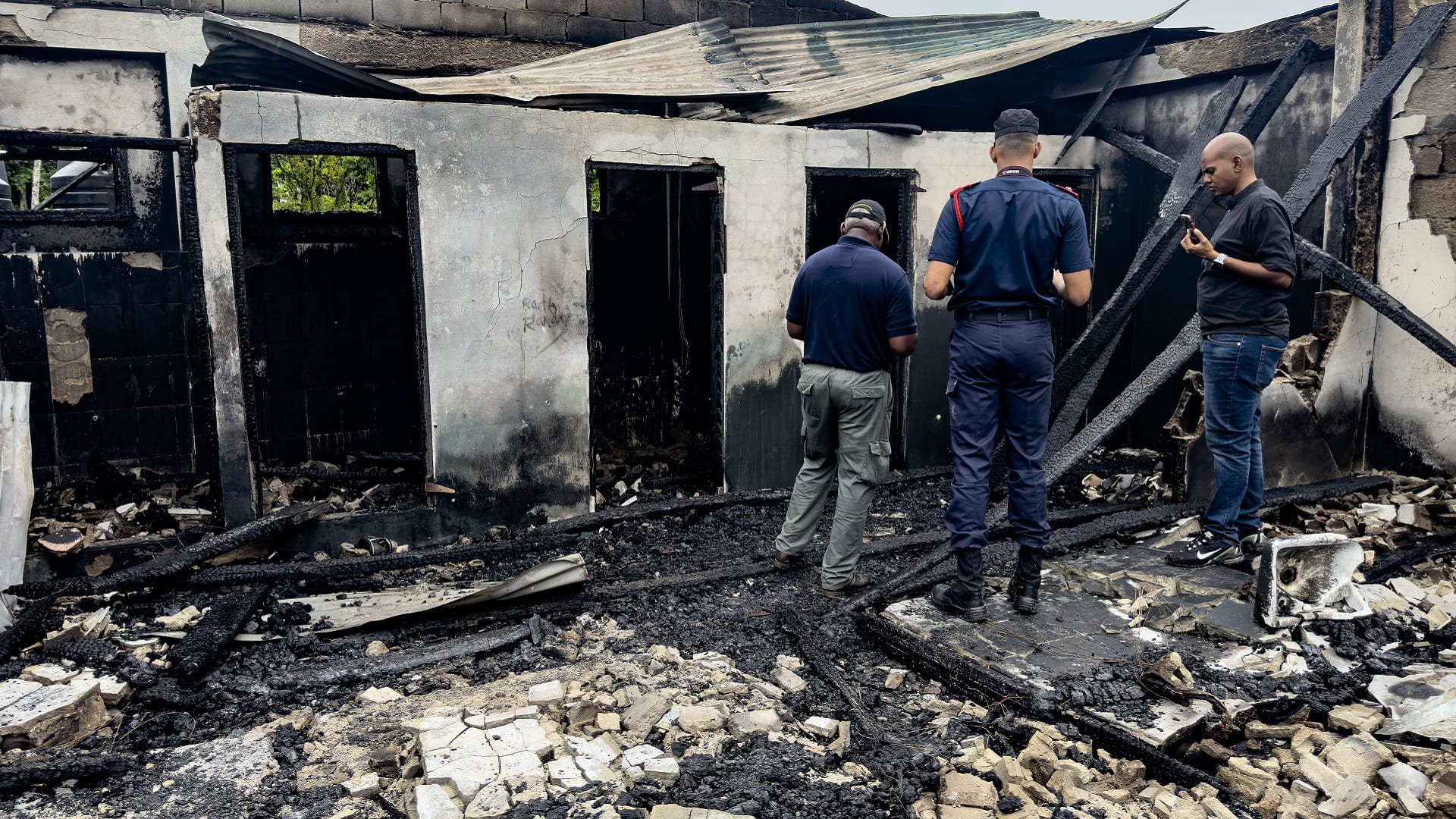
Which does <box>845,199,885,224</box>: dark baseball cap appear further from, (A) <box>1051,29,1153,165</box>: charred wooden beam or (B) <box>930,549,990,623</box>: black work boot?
(A) <box>1051,29,1153,165</box>: charred wooden beam

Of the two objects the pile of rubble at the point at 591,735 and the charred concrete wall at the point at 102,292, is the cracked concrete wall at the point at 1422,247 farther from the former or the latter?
the charred concrete wall at the point at 102,292

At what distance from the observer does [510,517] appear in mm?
6164

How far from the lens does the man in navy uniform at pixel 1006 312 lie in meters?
4.08

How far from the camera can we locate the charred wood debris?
3.06 metres

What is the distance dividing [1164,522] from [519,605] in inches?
145

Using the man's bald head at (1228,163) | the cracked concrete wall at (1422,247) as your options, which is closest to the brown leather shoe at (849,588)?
the man's bald head at (1228,163)

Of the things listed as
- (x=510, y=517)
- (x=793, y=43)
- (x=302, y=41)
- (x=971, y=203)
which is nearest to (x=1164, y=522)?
(x=971, y=203)

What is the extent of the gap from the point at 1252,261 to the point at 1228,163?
19.2 inches

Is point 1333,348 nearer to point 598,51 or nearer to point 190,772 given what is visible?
point 598,51

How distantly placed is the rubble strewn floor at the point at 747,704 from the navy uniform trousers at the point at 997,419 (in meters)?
0.48

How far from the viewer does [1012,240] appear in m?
4.08

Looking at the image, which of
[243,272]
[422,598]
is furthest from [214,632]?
[243,272]

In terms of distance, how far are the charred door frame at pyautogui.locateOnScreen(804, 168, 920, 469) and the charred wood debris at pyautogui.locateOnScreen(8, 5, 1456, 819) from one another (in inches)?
51.7

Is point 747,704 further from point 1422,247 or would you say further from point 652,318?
point 652,318
